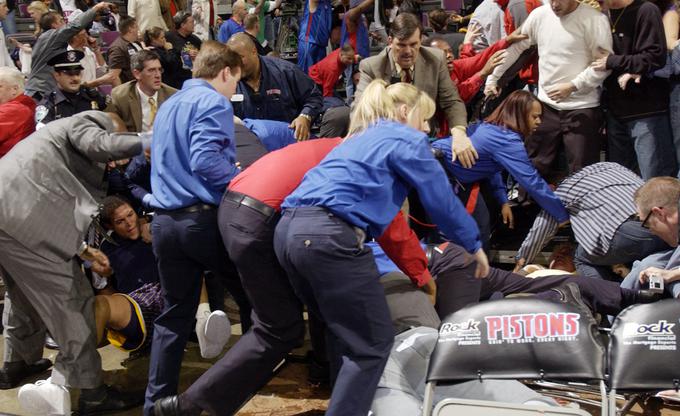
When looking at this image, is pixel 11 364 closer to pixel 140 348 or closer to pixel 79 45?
pixel 140 348

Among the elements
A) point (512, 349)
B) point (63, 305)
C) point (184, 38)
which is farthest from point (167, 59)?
point (512, 349)

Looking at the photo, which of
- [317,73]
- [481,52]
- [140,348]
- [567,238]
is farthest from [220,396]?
[317,73]

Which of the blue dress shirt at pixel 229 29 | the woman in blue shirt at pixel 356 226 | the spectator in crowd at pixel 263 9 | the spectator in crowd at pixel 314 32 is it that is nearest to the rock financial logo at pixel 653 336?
the woman in blue shirt at pixel 356 226

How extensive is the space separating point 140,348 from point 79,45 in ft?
12.0

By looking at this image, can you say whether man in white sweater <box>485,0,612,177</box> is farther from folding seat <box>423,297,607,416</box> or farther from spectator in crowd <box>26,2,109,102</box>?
spectator in crowd <box>26,2,109,102</box>

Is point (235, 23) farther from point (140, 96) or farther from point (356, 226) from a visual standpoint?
point (356, 226)

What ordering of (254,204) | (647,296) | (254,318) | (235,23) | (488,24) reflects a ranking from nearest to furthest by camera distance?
(254,204), (254,318), (647,296), (488,24), (235,23)

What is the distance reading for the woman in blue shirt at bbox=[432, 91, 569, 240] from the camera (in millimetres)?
4926

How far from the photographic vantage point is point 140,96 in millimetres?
5930

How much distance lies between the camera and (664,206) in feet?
13.2

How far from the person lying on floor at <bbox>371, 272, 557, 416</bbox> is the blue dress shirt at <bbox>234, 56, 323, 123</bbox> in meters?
2.11

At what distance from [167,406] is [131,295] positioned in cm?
133

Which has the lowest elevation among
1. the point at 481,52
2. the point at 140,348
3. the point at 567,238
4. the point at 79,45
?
the point at 140,348

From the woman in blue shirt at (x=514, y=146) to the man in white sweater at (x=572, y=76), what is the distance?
32cm
